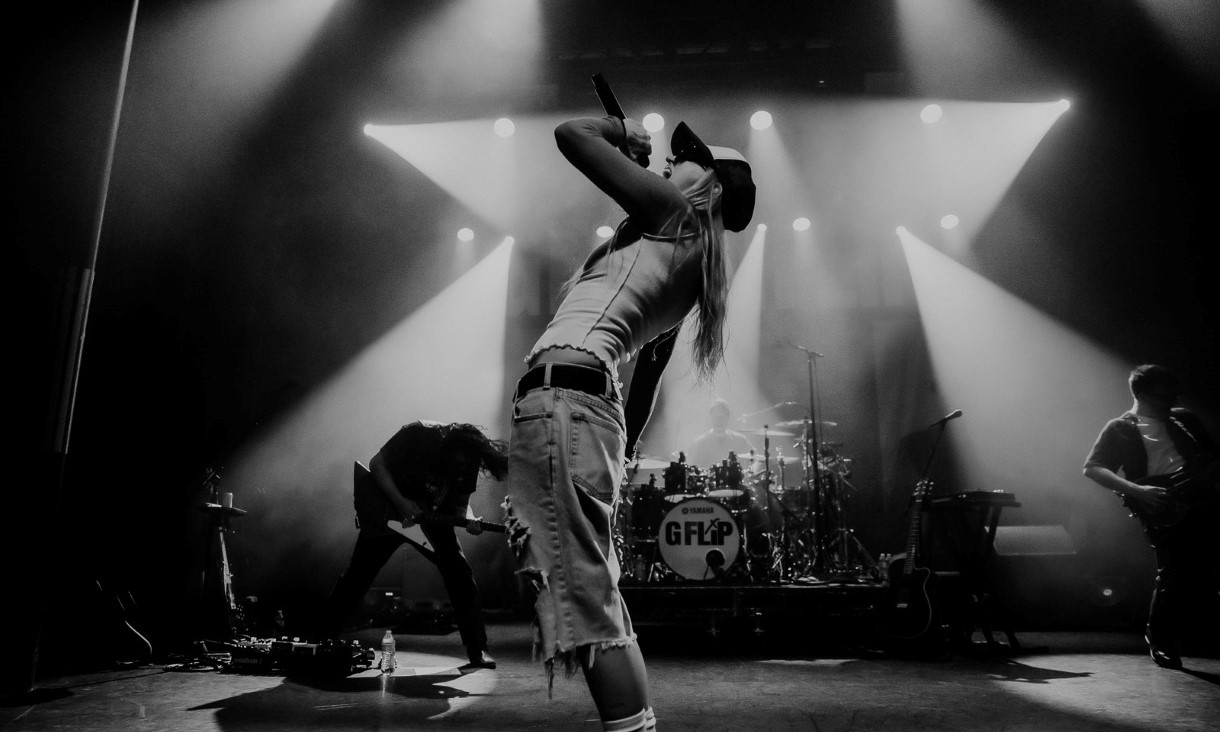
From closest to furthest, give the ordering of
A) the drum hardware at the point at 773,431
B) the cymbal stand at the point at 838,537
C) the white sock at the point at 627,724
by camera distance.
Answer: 1. the white sock at the point at 627,724
2. the cymbal stand at the point at 838,537
3. the drum hardware at the point at 773,431

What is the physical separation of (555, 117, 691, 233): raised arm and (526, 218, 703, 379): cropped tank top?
0.19ft

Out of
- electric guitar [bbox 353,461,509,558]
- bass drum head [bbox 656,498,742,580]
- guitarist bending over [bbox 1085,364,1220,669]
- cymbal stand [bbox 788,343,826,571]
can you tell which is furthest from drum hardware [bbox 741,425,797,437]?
electric guitar [bbox 353,461,509,558]

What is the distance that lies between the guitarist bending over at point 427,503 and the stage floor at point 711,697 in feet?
1.55

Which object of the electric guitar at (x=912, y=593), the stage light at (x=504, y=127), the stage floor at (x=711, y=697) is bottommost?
the stage floor at (x=711, y=697)

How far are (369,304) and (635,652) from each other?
9.63 meters

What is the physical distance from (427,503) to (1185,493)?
5101 mm

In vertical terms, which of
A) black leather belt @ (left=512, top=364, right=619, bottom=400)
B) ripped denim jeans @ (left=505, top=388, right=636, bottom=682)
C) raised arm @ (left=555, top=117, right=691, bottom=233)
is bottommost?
ripped denim jeans @ (left=505, top=388, right=636, bottom=682)

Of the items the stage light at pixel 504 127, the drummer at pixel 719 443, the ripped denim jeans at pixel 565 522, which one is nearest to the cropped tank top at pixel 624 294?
the ripped denim jeans at pixel 565 522

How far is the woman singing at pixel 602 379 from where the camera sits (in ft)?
4.57

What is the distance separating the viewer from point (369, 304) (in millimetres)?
10328

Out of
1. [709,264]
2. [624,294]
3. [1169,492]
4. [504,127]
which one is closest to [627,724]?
[624,294]

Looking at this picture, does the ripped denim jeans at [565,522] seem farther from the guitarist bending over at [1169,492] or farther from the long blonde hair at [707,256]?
the guitarist bending over at [1169,492]

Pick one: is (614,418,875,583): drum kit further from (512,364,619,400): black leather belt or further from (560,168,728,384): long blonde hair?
(512,364,619,400): black leather belt

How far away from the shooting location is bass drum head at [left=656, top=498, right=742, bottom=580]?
6680 mm
